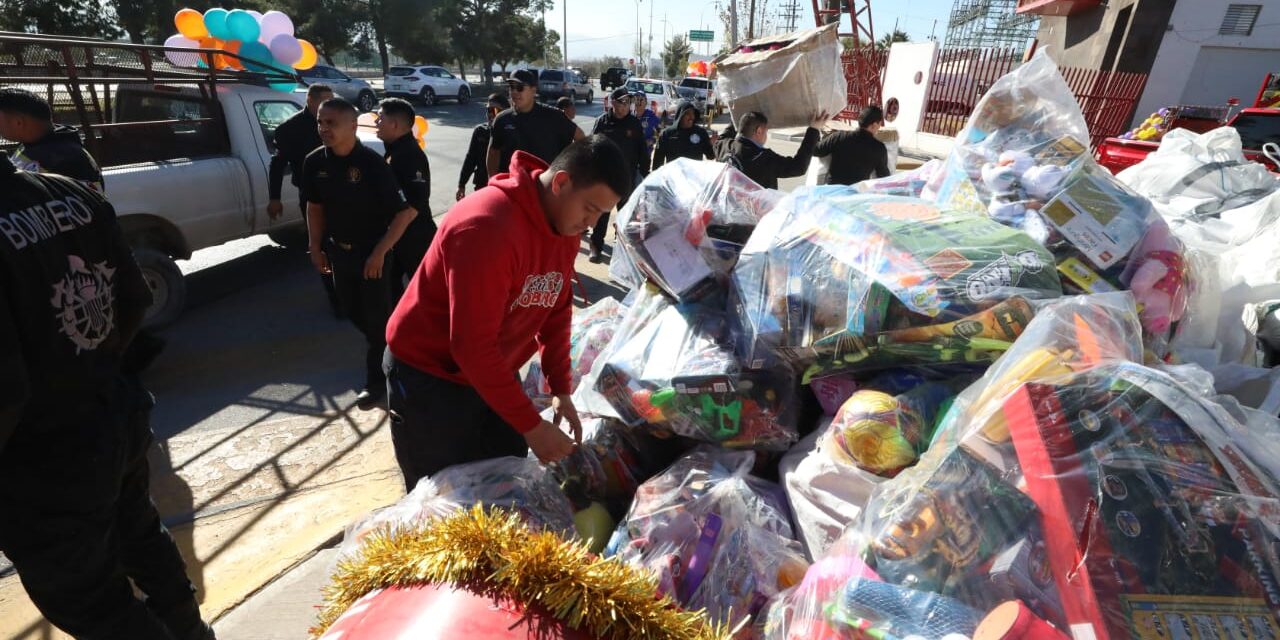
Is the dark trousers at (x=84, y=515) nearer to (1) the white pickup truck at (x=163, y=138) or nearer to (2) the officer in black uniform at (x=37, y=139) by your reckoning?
(2) the officer in black uniform at (x=37, y=139)

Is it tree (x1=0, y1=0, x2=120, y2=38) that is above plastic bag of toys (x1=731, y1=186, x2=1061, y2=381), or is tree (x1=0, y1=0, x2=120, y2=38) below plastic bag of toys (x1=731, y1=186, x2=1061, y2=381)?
above

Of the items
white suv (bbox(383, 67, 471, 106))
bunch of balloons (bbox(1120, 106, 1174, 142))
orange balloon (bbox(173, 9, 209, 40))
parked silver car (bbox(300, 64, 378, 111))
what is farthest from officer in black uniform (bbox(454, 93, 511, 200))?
white suv (bbox(383, 67, 471, 106))

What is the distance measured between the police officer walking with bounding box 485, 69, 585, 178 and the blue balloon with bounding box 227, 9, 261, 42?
3402 millimetres

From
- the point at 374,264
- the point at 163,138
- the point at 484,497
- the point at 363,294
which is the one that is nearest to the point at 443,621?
the point at 484,497

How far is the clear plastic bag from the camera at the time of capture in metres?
4.41

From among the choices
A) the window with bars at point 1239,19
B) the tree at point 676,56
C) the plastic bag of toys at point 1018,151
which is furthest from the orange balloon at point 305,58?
the tree at point 676,56

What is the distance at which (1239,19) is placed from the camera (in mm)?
12172

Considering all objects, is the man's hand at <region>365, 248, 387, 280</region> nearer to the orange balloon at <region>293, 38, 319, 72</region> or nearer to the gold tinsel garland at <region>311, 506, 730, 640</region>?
the gold tinsel garland at <region>311, 506, 730, 640</region>

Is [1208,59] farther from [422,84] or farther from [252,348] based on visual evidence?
[422,84]

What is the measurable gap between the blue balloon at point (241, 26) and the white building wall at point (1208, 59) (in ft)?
49.5

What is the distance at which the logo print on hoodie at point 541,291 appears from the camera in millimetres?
1727

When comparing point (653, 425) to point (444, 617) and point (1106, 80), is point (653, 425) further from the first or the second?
point (1106, 80)

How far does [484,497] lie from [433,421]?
1.30 feet

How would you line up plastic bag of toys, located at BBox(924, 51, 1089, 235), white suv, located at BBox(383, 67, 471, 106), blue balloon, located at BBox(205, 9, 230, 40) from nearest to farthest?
plastic bag of toys, located at BBox(924, 51, 1089, 235) → blue balloon, located at BBox(205, 9, 230, 40) → white suv, located at BBox(383, 67, 471, 106)
